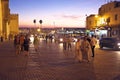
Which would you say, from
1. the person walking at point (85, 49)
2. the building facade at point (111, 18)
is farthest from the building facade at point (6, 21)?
the person walking at point (85, 49)

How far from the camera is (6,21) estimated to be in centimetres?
9344

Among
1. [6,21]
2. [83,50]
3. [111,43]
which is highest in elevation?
[6,21]

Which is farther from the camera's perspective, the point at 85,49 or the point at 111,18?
the point at 111,18

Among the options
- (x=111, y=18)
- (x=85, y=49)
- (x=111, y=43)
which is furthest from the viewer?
(x=111, y=18)

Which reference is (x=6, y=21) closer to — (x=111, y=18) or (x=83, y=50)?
(x=111, y=18)

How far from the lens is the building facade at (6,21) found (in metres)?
85.4

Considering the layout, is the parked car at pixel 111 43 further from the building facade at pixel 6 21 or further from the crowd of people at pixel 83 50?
the building facade at pixel 6 21

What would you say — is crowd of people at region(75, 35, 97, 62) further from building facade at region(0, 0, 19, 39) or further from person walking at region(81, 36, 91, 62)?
building facade at region(0, 0, 19, 39)

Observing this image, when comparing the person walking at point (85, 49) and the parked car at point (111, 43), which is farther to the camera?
the parked car at point (111, 43)

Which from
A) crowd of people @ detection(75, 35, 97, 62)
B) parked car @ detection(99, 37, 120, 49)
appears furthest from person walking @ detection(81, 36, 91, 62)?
parked car @ detection(99, 37, 120, 49)


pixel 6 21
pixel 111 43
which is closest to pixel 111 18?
pixel 6 21

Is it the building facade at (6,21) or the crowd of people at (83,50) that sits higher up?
the building facade at (6,21)

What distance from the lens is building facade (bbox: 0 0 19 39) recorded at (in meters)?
85.4

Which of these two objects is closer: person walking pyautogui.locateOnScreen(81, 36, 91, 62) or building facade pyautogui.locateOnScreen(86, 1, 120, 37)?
person walking pyautogui.locateOnScreen(81, 36, 91, 62)
